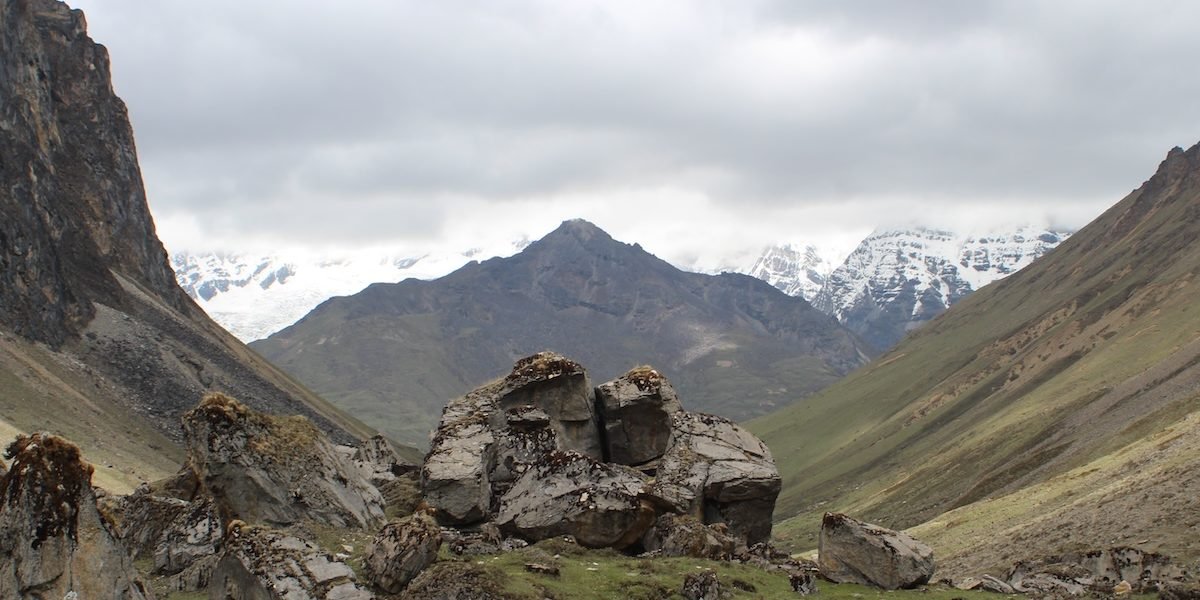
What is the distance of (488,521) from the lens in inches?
1645

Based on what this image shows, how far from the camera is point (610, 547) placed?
1524 inches

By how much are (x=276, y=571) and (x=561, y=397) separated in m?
23.3

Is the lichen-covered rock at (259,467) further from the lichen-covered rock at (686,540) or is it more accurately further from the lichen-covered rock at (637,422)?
the lichen-covered rock at (637,422)

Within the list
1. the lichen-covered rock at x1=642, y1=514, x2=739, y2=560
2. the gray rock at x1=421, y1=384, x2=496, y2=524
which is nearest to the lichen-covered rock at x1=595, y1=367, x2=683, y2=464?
the gray rock at x1=421, y1=384, x2=496, y2=524

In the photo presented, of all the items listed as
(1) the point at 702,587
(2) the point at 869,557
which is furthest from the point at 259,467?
(2) the point at 869,557

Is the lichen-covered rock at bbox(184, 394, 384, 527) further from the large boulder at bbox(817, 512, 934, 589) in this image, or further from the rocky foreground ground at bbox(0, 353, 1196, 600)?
the large boulder at bbox(817, 512, 934, 589)

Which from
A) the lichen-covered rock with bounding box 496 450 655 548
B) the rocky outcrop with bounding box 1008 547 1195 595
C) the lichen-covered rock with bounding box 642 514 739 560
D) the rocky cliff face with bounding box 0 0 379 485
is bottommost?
the rocky outcrop with bounding box 1008 547 1195 595

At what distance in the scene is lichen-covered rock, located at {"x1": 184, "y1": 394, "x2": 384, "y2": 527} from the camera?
34.0m

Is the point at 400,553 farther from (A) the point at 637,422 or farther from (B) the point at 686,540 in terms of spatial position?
(A) the point at 637,422

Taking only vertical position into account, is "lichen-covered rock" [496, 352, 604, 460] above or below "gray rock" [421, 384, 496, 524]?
above

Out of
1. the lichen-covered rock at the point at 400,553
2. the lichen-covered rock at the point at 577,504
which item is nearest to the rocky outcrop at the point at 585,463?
the lichen-covered rock at the point at 577,504

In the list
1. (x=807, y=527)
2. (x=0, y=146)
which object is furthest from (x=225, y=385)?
(x=807, y=527)

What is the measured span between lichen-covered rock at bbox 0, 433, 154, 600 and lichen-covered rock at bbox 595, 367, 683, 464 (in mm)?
28232

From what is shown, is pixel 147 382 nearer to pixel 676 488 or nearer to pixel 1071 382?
pixel 676 488
